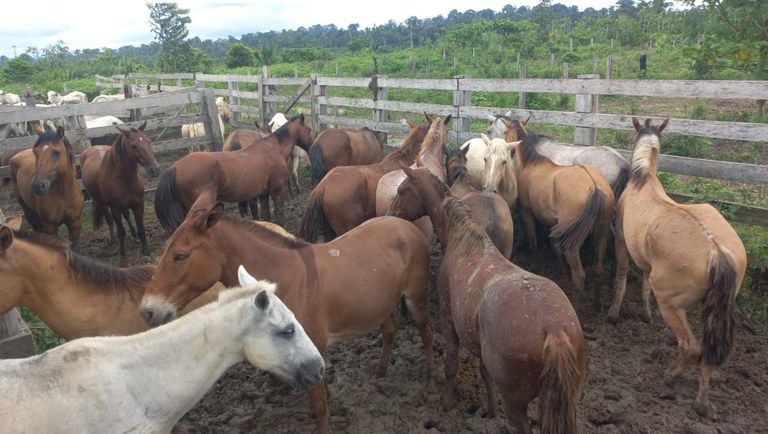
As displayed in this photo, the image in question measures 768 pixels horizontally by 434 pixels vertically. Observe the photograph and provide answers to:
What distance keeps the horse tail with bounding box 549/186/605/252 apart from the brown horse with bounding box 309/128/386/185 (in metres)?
4.87

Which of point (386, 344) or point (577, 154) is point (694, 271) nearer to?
point (386, 344)

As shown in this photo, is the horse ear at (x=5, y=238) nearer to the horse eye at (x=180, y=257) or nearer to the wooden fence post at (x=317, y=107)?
the horse eye at (x=180, y=257)

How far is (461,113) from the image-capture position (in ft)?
29.2

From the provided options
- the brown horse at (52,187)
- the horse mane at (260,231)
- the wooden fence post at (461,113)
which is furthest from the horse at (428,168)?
the brown horse at (52,187)

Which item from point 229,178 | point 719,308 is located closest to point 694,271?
point 719,308

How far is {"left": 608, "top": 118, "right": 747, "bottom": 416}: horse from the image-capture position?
145 inches

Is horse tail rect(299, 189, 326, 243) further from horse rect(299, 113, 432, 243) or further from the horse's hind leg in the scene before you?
the horse's hind leg

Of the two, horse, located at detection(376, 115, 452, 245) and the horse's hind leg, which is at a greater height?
horse, located at detection(376, 115, 452, 245)

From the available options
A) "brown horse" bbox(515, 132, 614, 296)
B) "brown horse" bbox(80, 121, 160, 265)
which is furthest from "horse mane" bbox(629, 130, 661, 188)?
"brown horse" bbox(80, 121, 160, 265)

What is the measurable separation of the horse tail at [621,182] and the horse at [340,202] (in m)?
2.75

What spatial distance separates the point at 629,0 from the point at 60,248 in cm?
7987

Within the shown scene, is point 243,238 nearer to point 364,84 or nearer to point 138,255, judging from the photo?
point 138,255

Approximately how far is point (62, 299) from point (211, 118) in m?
7.68

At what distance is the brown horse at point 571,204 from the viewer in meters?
5.18
